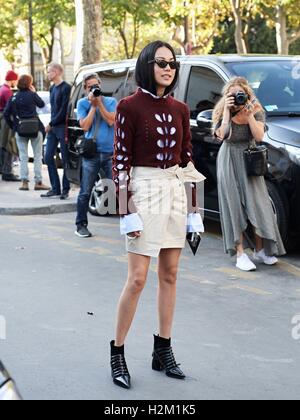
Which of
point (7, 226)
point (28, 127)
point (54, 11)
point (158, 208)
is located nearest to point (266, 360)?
point (158, 208)

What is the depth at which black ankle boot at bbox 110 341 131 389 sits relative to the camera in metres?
4.61

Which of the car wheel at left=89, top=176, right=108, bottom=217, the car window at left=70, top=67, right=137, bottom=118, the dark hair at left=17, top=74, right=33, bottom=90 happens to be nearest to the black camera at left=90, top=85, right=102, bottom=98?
the car window at left=70, top=67, right=137, bottom=118

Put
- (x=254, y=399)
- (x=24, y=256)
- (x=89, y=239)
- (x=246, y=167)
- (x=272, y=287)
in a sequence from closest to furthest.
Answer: (x=254, y=399) < (x=272, y=287) < (x=246, y=167) < (x=24, y=256) < (x=89, y=239)

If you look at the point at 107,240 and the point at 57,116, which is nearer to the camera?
the point at 107,240

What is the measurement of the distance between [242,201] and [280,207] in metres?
0.45

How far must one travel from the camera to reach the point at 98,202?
1071 cm

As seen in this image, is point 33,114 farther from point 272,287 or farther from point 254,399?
point 254,399

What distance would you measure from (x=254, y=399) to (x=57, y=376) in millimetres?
1155

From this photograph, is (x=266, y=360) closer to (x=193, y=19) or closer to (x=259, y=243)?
(x=259, y=243)

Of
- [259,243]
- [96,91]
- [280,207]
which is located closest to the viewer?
[259,243]

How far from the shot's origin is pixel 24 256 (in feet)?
27.3

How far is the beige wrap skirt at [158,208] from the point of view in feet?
15.2

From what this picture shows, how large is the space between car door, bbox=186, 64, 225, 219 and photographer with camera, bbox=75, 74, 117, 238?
918mm

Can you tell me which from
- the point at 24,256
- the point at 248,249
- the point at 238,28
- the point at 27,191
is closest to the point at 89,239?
the point at 24,256
